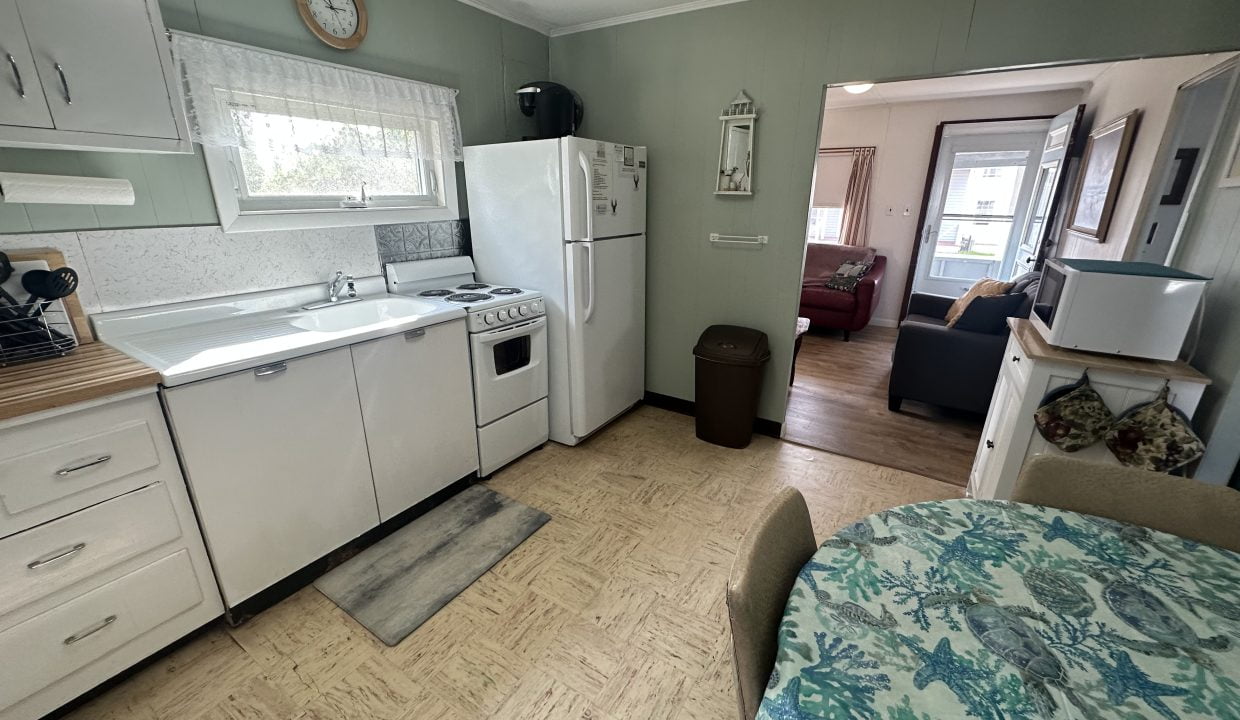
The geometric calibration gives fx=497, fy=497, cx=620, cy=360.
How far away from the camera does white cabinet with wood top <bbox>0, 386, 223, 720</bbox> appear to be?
4.18ft

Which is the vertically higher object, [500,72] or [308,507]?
[500,72]

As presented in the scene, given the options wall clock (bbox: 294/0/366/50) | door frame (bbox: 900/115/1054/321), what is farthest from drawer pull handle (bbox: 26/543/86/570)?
door frame (bbox: 900/115/1054/321)

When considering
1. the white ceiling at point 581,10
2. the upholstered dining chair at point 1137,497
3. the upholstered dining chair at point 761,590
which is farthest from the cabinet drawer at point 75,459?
the white ceiling at point 581,10

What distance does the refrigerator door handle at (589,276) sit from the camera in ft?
8.77

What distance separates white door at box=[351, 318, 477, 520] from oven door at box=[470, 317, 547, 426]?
2.5 inches

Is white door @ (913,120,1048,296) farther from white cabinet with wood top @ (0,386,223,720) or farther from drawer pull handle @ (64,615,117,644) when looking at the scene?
drawer pull handle @ (64,615,117,644)

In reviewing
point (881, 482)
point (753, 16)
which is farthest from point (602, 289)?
point (881, 482)

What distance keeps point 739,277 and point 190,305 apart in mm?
2671

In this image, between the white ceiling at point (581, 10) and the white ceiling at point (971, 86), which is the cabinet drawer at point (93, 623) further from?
the white ceiling at point (971, 86)

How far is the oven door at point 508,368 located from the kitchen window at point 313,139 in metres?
0.84

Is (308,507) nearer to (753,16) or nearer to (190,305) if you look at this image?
(190,305)

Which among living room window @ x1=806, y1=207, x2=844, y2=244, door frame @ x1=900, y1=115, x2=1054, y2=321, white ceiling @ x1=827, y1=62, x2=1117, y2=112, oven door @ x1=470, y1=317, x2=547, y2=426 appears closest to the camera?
oven door @ x1=470, y1=317, x2=547, y2=426

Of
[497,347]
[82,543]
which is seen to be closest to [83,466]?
[82,543]

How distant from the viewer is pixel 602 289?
2906 millimetres
